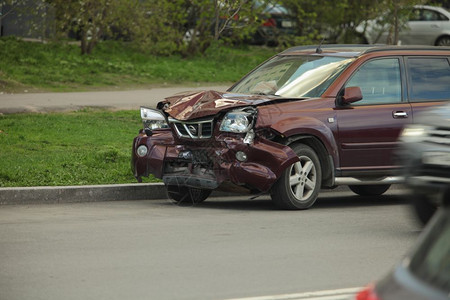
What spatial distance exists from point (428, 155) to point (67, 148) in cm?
705

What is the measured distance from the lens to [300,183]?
9938mm

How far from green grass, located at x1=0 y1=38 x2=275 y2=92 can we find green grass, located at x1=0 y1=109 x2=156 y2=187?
153 inches

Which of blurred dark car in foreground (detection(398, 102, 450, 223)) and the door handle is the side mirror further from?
blurred dark car in foreground (detection(398, 102, 450, 223))

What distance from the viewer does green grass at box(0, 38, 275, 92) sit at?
20.7 m

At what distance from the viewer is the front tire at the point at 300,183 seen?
9820 millimetres

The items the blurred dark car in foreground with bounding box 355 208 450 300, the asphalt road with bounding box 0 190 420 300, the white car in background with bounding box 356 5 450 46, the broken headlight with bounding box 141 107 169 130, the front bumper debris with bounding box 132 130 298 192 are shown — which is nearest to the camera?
the blurred dark car in foreground with bounding box 355 208 450 300

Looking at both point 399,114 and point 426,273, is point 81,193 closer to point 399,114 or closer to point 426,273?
point 399,114

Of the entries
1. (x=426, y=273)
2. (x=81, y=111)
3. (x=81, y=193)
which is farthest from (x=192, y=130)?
(x=81, y=111)

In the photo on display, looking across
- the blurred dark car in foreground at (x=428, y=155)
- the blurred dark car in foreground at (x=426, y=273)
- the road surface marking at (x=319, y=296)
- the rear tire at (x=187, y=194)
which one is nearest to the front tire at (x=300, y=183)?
the rear tire at (x=187, y=194)

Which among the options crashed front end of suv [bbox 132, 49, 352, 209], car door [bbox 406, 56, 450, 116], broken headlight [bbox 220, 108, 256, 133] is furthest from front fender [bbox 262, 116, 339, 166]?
car door [bbox 406, 56, 450, 116]

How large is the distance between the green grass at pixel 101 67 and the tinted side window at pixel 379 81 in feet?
34.1

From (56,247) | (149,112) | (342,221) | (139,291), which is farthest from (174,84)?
(139,291)

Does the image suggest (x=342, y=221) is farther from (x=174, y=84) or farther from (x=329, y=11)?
(x=329, y=11)

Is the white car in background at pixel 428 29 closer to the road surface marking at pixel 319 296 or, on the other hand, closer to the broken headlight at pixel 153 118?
the broken headlight at pixel 153 118
